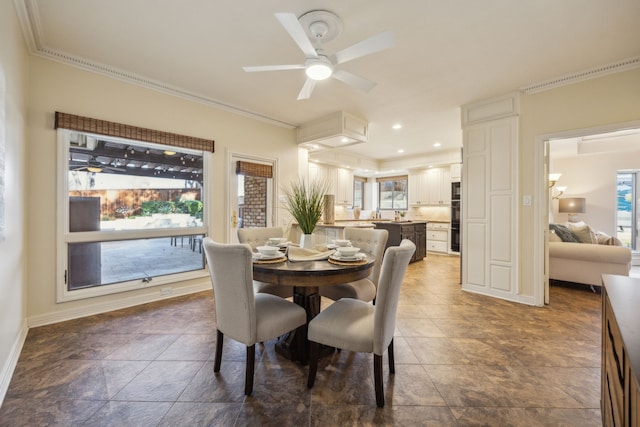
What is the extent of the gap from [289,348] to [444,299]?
2.24 meters

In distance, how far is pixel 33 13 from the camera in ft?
6.77

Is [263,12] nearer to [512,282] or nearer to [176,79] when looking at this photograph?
[176,79]

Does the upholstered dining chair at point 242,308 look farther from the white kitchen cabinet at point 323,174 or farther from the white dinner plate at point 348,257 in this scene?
the white kitchen cabinet at point 323,174

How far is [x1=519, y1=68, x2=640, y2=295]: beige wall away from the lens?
2.74m

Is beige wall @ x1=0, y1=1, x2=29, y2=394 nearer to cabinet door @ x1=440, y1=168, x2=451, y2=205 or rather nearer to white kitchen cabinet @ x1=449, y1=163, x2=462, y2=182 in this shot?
white kitchen cabinet @ x1=449, y1=163, x2=462, y2=182

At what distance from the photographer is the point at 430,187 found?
7.06 metres

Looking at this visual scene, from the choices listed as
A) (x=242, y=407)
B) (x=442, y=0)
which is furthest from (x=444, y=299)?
(x=442, y=0)

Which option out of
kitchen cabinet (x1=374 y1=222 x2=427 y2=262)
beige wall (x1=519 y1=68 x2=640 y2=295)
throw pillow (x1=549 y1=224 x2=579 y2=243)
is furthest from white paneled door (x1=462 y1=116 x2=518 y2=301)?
kitchen cabinet (x1=374 y1=222 x2=427 y2=262)

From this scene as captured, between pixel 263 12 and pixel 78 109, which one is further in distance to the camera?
pixel 78 109

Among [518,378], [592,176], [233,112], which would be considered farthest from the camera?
[592,176]

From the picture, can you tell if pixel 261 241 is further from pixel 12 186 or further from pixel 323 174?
pixel 323 174

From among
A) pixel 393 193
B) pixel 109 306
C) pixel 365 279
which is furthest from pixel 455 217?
pixel 109 306

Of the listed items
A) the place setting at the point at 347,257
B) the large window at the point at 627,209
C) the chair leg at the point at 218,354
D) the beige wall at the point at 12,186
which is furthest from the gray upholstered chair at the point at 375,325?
the large window at the point at 627,209

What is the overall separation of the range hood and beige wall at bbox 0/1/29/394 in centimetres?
327
